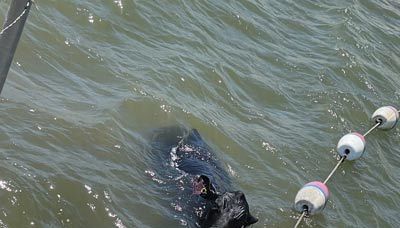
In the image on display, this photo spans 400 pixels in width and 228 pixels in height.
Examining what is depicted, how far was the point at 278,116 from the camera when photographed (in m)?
10.9

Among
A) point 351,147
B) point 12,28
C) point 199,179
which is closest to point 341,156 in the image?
point 351,147

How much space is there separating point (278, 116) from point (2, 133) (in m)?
5.45

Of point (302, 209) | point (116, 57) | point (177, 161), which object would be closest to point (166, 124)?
point (177, 161)

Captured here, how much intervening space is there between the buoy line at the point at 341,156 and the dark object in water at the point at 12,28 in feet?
15.8

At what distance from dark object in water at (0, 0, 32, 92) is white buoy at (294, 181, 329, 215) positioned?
17.2ft

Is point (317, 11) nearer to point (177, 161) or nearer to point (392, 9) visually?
point (392, 9)

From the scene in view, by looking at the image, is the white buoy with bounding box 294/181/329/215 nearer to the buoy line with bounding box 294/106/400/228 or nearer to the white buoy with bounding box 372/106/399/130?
the buoy line with bounding box 294/106/400/228

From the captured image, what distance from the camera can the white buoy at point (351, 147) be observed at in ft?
32.7

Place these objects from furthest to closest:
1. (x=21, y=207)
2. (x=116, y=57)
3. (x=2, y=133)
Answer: (x=116, y=57)
(x=2, y=133)
(x=21, y=207)

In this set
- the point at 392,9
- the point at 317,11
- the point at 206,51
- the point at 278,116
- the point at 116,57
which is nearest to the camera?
the point at 116,57

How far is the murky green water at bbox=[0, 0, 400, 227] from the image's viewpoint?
6.84 m

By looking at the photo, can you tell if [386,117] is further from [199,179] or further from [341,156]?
[199,179]

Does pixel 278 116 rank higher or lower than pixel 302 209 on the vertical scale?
higher

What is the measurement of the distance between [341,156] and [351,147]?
277 mm
